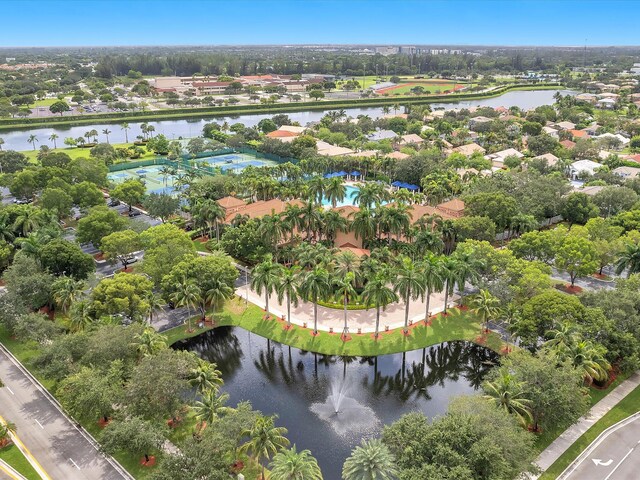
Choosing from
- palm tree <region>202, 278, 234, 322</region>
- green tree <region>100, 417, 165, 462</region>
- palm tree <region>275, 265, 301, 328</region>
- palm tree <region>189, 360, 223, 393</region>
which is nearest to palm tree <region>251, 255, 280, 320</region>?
palm tree <region>275, 265, 301, 328</region>

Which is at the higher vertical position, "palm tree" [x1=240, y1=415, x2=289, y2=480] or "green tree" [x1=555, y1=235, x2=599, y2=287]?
"green tree" [x1=555, y1=235, x2=599, y2=287]

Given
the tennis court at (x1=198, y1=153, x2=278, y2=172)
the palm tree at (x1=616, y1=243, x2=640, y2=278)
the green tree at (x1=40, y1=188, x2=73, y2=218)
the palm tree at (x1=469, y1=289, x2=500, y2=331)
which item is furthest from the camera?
the tennis court at (x1=198, y1=153, x2=278, y2=172)

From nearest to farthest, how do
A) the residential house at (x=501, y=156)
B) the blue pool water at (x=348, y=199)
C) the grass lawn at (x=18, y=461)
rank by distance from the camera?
the grass lawn at (x=18, y=461)
the blue pool water at (x=348, y=199)
the residential house at (x=501, y=156)

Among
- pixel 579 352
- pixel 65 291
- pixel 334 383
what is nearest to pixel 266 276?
pixel 334 383

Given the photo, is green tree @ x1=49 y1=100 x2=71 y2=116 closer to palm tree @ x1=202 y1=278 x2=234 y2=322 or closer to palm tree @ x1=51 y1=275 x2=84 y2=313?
palm tree @ x1=51 y1=275 x2=84 y2=313

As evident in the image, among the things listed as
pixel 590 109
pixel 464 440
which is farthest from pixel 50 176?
pixel 590 109

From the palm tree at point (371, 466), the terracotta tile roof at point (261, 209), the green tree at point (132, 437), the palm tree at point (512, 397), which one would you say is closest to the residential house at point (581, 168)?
the terracotta tile roof at point (261, 209)

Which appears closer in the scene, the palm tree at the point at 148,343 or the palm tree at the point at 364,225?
the palm tree at the point at 148,343

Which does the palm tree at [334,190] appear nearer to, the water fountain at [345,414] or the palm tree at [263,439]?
the water fountain at [345,414]
